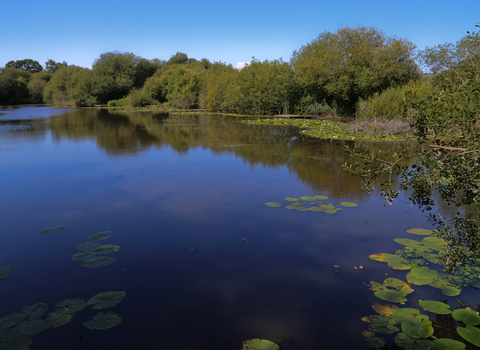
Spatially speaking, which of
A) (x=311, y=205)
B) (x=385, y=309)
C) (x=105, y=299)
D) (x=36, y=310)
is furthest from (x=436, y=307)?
(x=36, y=310)

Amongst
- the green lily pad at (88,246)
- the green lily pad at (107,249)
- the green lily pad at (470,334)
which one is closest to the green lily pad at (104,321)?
the green lily pad at (107,249)

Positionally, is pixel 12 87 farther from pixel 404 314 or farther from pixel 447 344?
pixel 447 344

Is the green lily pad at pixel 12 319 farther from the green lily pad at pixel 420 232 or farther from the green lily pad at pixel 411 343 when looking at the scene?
the green lily pad at pixel 420 232

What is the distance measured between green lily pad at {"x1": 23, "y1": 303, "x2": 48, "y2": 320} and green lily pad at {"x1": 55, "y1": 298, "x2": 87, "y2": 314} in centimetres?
13

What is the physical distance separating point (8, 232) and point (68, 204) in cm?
160

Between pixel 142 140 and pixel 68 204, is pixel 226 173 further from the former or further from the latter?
pixel 142 140

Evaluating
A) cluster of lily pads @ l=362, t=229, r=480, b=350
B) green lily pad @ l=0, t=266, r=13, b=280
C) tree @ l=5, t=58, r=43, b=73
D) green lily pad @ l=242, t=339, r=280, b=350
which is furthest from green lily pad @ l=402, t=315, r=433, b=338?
tree @ l=5, t=58, r=43, b=73

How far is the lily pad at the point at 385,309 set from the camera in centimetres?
397

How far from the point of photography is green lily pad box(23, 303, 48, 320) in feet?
12.6

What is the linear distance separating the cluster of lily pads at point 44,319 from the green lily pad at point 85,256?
3.52 feet

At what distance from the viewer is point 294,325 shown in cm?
382

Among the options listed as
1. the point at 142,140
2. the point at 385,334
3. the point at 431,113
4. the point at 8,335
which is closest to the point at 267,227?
the point at 385,334

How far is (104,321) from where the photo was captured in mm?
3807

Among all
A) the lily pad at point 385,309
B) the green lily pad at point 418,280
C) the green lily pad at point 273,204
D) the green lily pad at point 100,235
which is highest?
the green lily pad at point 273,204
